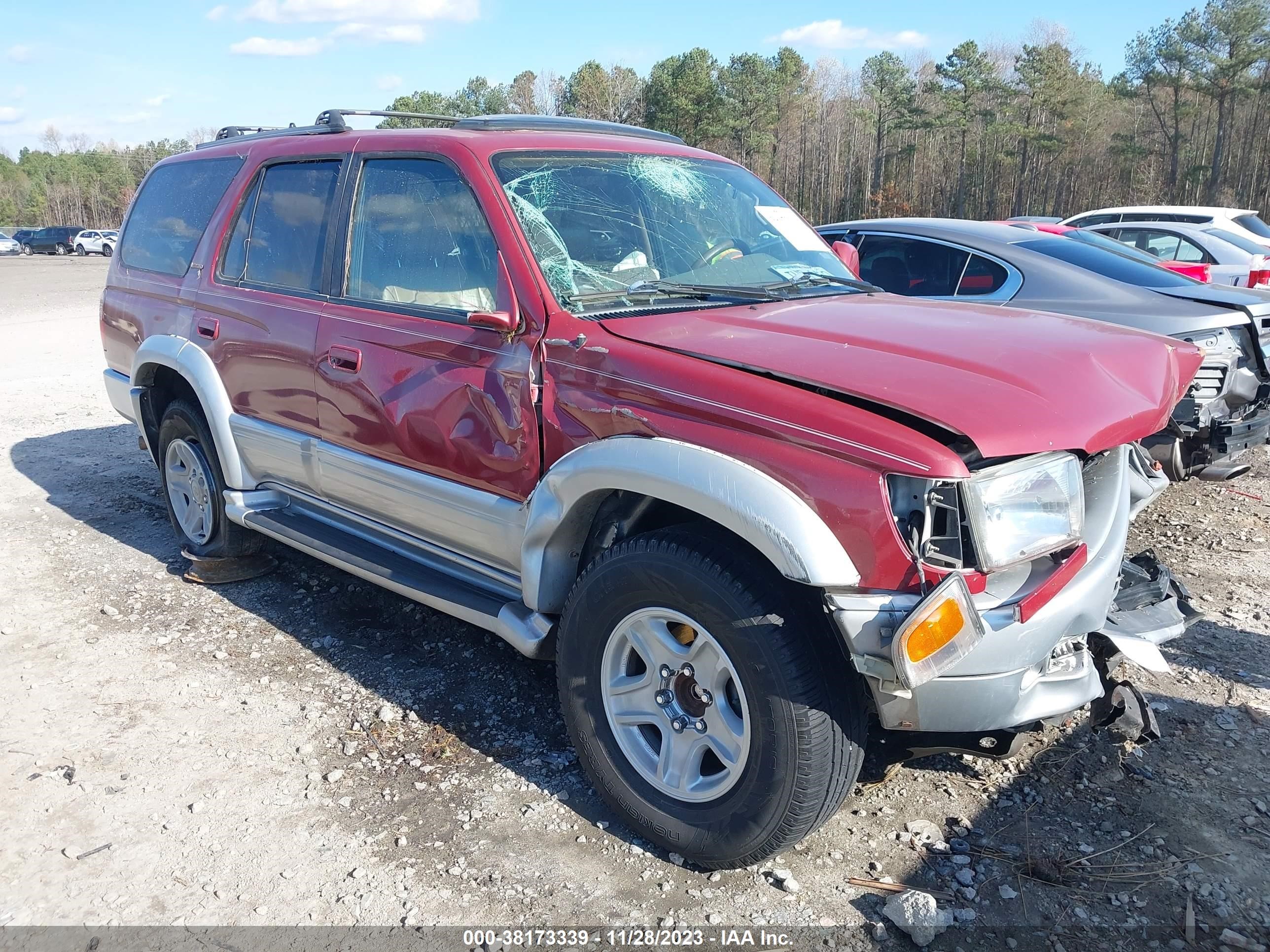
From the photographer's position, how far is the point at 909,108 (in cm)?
4762

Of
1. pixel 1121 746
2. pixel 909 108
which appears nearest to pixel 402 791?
Result: pixel 1121 746

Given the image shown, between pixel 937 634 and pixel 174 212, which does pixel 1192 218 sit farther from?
pixel 937 634

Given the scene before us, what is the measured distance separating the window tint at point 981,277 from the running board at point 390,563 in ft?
14.4

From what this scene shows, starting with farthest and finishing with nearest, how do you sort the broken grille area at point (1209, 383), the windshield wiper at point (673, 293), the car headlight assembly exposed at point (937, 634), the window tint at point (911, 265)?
the window tint at point (911, 265)
the broken grille area at point (1209, 383)
the windshield wiper at point (673, 293)
the car headlight assembly exposed at point (937, 634)

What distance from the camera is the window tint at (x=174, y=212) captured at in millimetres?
4668

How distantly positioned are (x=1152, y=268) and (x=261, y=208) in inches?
227

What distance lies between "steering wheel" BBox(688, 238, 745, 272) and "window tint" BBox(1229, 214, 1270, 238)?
50.8ft

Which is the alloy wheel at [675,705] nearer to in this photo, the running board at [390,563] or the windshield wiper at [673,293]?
the running board at [390,563]

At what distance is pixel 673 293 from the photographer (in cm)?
321

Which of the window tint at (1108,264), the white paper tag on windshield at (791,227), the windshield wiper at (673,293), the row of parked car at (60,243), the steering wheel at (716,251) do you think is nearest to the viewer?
the windshield wiper at (673,293)

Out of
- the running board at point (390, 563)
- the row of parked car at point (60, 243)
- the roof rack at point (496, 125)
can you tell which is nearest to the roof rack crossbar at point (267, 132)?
the roof rack at point (496, 125)

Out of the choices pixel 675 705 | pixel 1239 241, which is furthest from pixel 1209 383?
pixel 1239 241

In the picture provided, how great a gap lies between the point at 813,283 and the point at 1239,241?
→ 40.4 ft

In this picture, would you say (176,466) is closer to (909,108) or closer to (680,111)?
(680,111)
